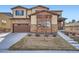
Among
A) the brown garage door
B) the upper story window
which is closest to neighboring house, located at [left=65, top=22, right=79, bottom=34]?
the brown garage door

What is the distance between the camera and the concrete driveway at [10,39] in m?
4.13

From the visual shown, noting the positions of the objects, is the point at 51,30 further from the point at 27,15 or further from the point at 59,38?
the point at 27,15

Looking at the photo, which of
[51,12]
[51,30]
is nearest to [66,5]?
[51,12]

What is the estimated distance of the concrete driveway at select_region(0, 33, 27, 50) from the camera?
4133 millimetres

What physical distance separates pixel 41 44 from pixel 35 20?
1.65 ft

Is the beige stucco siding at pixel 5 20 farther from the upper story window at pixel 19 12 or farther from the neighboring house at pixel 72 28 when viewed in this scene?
the neighboring house at pixel 72 28

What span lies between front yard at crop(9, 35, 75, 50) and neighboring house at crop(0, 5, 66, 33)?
0.17 metres

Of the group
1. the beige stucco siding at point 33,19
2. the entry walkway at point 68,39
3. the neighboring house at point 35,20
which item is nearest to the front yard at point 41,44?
the entry walkway at point 68,39

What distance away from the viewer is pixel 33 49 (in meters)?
4.12

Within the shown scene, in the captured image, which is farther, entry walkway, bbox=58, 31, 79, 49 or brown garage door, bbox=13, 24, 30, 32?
brown garage door, bbox=13, 24, 30, 32

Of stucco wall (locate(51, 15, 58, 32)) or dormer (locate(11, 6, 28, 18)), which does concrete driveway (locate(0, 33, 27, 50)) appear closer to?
dormer (locate(11, 6, 28, 18))

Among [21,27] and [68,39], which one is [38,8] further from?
[68,39]
